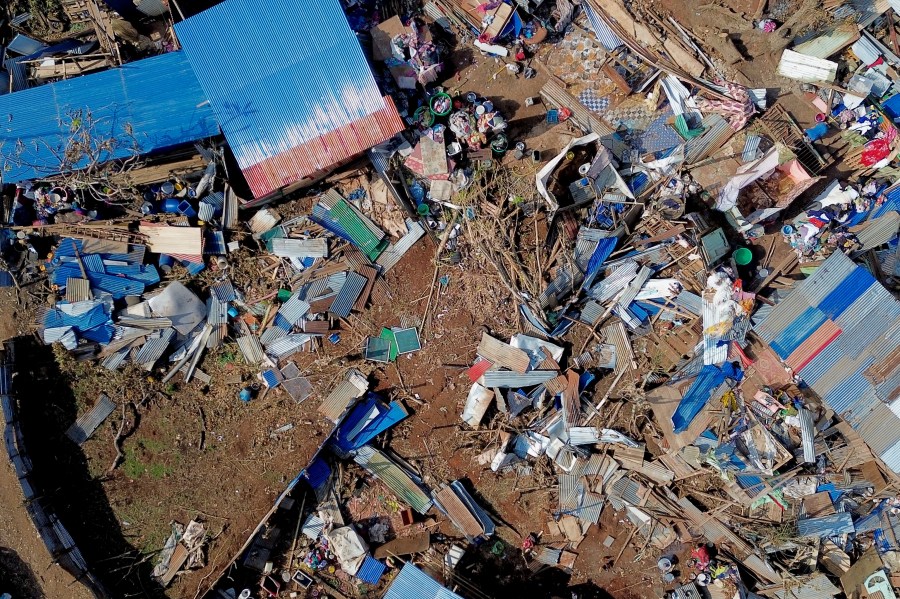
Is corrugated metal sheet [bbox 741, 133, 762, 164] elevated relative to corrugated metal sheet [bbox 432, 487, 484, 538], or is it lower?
elevated

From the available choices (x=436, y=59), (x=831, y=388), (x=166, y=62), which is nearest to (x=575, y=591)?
(x=831, y=388)

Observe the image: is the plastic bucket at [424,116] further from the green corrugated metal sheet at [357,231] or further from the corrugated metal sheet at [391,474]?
the corrugated metal sheet at [391,474]

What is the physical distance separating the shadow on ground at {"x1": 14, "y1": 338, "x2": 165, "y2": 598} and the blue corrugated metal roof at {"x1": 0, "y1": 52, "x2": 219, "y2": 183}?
16.4 ft

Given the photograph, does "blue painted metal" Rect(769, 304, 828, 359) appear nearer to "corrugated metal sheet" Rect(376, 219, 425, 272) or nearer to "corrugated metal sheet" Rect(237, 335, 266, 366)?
"corrugated metal sheet" Rect(376, 219, 425, 272)

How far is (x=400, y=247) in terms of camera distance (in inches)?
623

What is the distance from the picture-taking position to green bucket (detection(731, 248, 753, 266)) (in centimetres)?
1512

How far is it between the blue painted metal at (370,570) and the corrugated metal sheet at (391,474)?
1785mm

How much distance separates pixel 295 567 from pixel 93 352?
25.2 feet

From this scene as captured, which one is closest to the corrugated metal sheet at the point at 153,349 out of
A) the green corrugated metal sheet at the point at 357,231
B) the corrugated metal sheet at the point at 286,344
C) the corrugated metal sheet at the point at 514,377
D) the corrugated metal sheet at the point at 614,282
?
the corrugated metal sheet at the point at 286,344

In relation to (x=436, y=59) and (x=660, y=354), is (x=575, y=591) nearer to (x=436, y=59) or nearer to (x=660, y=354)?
(x=660, y=354)

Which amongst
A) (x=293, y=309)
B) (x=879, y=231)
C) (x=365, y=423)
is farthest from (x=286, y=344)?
(x=879, y=231)

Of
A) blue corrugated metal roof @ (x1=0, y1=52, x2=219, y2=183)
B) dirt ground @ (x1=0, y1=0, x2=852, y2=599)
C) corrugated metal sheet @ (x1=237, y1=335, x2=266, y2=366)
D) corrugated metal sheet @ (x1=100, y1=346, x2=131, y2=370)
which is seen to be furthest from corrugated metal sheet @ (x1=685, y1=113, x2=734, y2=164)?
corrugated metal sheet @ (x1=100, y1=346, x2=131, y2=370)

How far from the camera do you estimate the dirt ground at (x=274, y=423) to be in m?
15.6

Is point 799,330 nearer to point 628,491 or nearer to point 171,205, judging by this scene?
point 628,491
